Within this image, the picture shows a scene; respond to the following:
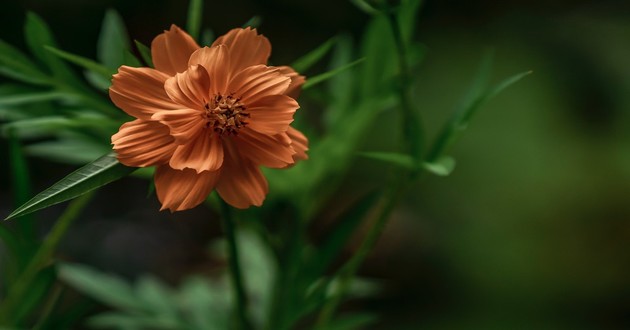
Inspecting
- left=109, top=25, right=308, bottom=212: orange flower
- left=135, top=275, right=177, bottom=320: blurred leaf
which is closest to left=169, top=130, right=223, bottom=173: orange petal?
left=109, top=25, right=308, bottom=212: orange flower

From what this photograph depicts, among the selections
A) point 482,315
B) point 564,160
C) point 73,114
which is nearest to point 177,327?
point 73,114

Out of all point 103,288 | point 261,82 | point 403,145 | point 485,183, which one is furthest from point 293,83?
point 485,183

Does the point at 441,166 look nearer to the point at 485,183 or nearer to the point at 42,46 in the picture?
the point at 42,46

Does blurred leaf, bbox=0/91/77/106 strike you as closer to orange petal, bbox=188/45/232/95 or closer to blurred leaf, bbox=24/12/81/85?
blurred leaf, bbox=24/12/81/85

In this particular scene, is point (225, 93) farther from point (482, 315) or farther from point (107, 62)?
point (482, 315)

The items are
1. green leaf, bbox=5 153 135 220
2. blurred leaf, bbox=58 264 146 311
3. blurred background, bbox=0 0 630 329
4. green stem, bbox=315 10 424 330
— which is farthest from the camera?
blurred background, bbox=0 0 630 329
